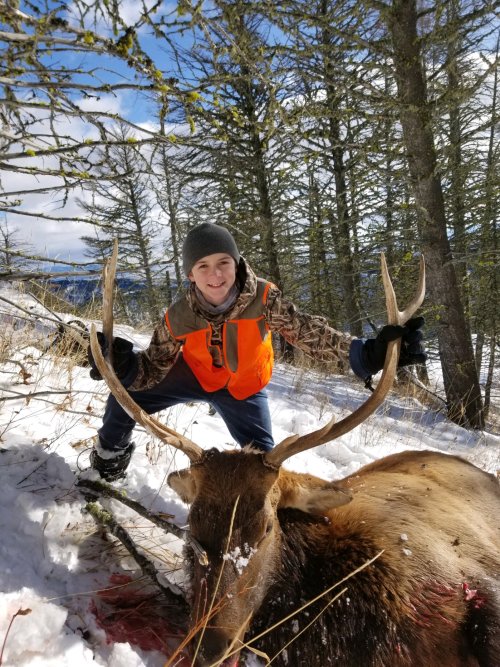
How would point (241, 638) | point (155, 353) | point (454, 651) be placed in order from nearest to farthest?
point (241, 638) → point (454, 651) → point (155, 353)

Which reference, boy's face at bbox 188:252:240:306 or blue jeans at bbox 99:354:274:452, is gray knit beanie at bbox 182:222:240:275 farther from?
blue jeans at bbox 99:354:274:452

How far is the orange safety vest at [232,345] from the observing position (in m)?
3.41

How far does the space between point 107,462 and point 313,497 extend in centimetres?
161

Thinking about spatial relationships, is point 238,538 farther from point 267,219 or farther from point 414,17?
point 267,219

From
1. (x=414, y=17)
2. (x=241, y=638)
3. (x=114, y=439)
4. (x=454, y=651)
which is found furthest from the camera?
(x=414, y=17)

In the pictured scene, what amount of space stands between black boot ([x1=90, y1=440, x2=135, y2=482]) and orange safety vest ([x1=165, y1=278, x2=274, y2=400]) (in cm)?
86

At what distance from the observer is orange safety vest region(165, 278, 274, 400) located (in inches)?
134

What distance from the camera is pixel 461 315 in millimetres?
7879

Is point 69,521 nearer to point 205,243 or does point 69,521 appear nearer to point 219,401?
point 219,401

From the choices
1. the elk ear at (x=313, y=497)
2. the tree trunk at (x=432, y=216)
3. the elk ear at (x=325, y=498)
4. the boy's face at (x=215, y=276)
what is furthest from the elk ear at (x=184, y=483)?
the tree trunk at (x=432, y=216)

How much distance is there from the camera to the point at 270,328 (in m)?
3.59

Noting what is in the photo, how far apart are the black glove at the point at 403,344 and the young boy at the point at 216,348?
0.16 meters

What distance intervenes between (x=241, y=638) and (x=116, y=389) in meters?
1.42

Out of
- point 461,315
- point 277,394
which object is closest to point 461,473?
point 277,394
